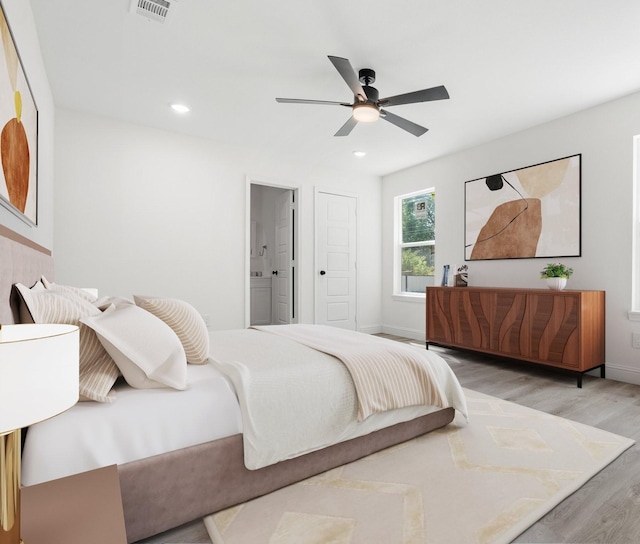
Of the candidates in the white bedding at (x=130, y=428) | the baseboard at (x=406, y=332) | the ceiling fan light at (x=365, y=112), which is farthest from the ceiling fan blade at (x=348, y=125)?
the baseboard at (x=406, y=332)

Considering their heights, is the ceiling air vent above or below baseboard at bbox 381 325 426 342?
above

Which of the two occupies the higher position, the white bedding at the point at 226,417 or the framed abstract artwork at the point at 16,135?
the framed abstract artwork at the point at 16,135

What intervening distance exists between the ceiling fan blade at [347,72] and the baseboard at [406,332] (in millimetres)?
3486

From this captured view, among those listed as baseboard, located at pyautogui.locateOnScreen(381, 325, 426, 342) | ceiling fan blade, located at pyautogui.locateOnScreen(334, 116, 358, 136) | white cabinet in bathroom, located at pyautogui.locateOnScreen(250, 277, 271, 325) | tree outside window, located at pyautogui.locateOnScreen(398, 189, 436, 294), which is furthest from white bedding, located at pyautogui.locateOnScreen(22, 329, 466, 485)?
white cabinet in bathroom, located at pyautogui.locateOnScreen(250, 277, 271, 325)

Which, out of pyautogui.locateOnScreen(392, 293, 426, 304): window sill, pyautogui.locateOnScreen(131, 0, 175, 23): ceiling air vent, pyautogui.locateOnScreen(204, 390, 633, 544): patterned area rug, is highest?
pyautogui.locateOnScreen(131, 0, 175, 23): ceiling air vent

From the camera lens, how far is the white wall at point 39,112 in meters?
1.88

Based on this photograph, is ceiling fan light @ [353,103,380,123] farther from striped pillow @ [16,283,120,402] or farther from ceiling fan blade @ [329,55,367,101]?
striped pillow @ [16,283,120,402]

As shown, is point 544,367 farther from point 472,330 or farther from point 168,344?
point 168,344

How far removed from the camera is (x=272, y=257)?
6586 mm

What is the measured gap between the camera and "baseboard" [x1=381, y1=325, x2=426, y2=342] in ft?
17.2

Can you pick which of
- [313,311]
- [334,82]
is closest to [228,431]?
[334,82]

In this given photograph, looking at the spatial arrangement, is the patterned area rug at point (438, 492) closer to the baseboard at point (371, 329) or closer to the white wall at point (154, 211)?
the white wall at point (154, 211)

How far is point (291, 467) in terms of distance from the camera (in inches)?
65.5

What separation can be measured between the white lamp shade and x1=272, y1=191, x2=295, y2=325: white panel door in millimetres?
4604
